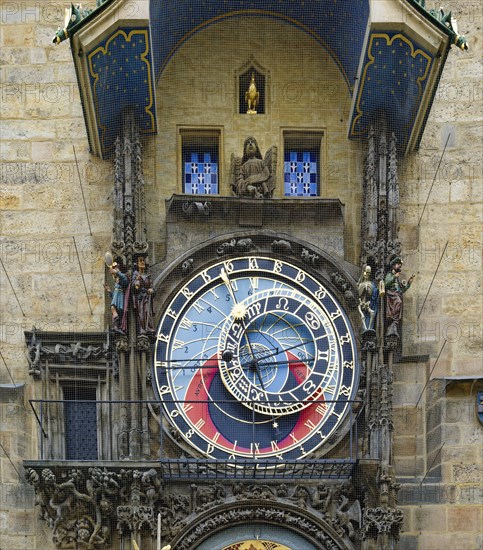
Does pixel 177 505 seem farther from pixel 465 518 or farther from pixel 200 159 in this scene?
pixel 200 159

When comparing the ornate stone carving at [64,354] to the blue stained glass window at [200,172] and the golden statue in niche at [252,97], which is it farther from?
the golden statue in niche at [252,97]

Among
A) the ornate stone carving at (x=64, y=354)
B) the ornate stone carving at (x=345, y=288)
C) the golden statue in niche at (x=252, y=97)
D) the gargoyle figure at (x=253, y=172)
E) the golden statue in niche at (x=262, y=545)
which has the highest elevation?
the golden statue in niche at (x=252, y=97)

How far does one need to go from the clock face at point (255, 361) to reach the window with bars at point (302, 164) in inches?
29.7

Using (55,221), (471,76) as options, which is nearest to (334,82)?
(471,76)

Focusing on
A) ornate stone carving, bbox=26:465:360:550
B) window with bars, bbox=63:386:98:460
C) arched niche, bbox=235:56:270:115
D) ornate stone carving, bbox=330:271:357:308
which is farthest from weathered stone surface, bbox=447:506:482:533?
arched niche, bbox=235:56:270:115

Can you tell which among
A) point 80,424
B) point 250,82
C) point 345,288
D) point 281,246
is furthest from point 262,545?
point 250,82

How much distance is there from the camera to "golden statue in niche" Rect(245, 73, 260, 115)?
21.0 metres

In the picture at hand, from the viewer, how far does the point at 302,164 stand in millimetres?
21047

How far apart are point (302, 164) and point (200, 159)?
0.83 m

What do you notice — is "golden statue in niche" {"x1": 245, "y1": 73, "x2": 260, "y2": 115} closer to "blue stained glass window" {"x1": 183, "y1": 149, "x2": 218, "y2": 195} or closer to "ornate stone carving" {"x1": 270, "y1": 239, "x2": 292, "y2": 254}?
"blue stained glass window" {"x1": 183, "y1": 149, "x2": 218, "y2": 195}

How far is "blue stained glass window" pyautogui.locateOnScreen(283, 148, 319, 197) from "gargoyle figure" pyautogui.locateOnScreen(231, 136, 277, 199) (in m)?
0.16

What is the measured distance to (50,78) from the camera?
69.3 ft

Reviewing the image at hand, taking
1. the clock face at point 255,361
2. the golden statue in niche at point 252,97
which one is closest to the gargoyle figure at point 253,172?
the golden statue in niche at point 252,97

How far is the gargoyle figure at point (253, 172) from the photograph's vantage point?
2067cm
